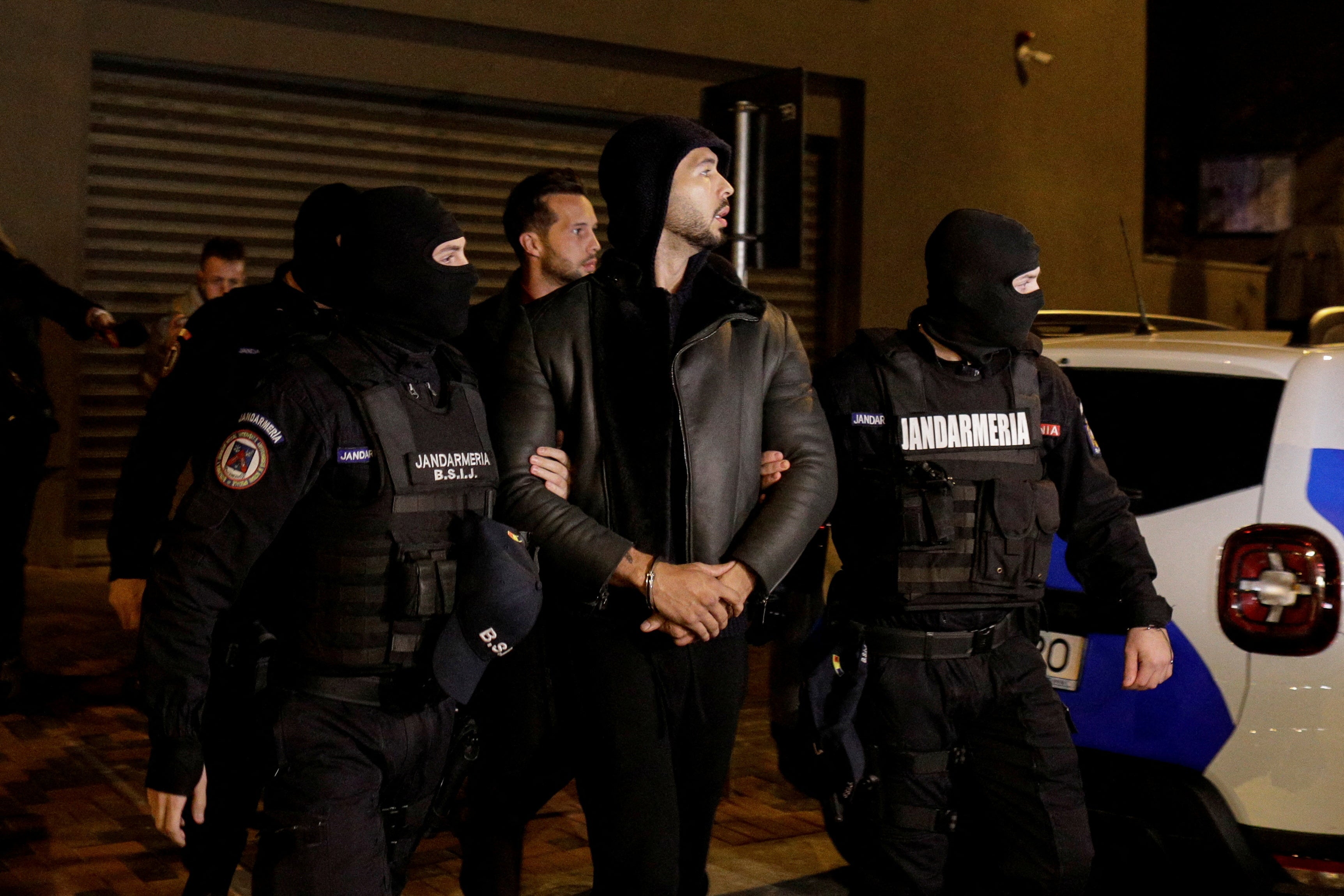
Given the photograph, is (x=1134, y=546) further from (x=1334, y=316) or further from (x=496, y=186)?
(x=496, y=186)

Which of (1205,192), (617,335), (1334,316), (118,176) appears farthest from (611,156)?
(1205,192)

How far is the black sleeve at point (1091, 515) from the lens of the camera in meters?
3.54

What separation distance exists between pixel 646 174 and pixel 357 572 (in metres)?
1.05

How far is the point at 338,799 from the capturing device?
8.95ft

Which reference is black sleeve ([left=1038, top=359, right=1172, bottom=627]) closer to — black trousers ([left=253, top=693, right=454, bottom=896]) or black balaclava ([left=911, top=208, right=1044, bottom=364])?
black balaclava ([left=911, top=208, right=1044, bottom=364])

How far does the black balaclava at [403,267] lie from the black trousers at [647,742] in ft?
2.43

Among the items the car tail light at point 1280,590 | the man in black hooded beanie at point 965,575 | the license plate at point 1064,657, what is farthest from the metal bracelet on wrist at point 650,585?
Result: the car tail light at point 1280,590

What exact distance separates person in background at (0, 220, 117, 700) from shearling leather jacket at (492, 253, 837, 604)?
3.07m

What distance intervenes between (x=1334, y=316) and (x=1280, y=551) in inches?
47.6

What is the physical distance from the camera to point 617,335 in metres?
3.20

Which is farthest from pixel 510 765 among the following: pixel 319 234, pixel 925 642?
pixel 319 234

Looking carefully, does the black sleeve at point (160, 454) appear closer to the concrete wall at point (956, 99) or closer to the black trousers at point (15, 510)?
the black trousers at point (15, 510)

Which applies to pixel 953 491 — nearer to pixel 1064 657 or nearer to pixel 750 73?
pixel 1064 657

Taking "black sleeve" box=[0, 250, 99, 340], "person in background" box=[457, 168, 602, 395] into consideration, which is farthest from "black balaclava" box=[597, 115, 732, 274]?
"black sleeve" box=[0, 250, 99, 340]
